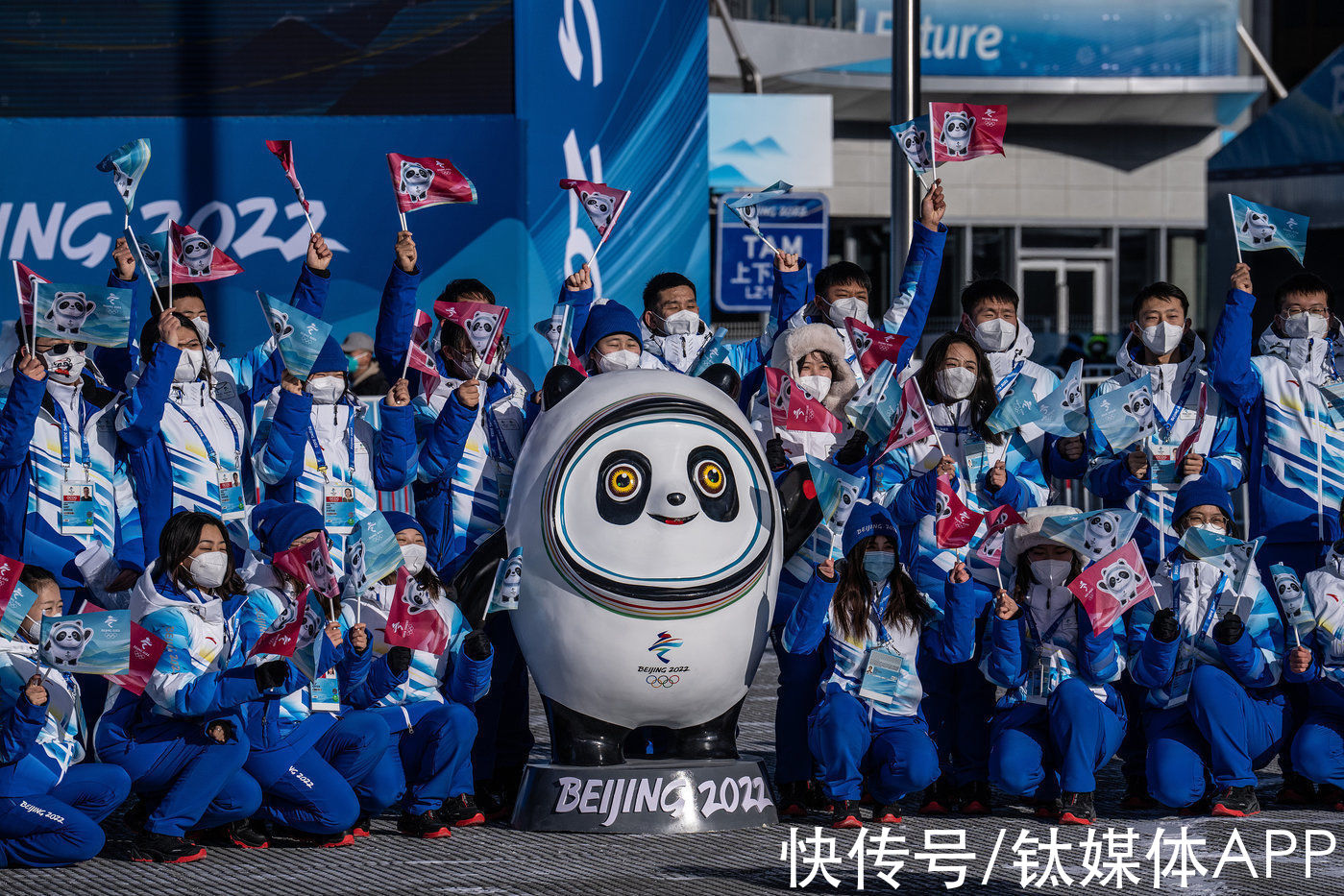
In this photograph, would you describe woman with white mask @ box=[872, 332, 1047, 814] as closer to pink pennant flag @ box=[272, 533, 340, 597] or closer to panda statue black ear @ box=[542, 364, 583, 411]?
panda statue black ear @ box=[542, 364, 583, 411]

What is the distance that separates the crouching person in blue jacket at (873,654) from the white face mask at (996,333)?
91cm

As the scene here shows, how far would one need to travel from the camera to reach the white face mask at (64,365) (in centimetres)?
670

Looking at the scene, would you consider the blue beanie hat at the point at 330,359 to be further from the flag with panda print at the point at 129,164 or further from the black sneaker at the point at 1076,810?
the black sneaker at the point at 1076,810

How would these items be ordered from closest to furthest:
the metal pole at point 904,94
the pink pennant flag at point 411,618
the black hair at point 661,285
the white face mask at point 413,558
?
1. the pink pennant flag at point 411,618
2. the white face mask at point 413,558
3. the black hair at point 661,285
4. the metal pole at point 904,94

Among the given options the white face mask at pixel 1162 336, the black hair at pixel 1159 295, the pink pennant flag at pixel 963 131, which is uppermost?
the pink pennant flag at pixel 963 131

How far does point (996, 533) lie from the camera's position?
6.32m

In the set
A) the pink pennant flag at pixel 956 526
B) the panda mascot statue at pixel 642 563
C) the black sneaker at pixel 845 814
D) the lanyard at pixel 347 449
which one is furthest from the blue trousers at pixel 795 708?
the lanyard at pixel 347 449

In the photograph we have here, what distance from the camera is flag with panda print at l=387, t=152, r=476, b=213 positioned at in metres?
7.05

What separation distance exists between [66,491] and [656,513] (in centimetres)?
227

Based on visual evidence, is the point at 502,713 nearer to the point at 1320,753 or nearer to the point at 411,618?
the point at 411,618

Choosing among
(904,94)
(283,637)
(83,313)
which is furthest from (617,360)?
(904,94)

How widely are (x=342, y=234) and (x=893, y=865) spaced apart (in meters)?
5.86

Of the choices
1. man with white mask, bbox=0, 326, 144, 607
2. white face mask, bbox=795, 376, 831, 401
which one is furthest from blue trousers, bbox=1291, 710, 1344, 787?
man with white mask, bbox=0, 326, 144, 607

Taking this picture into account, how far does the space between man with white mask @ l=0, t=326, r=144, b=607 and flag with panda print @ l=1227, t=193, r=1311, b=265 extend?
4397 millimetres
